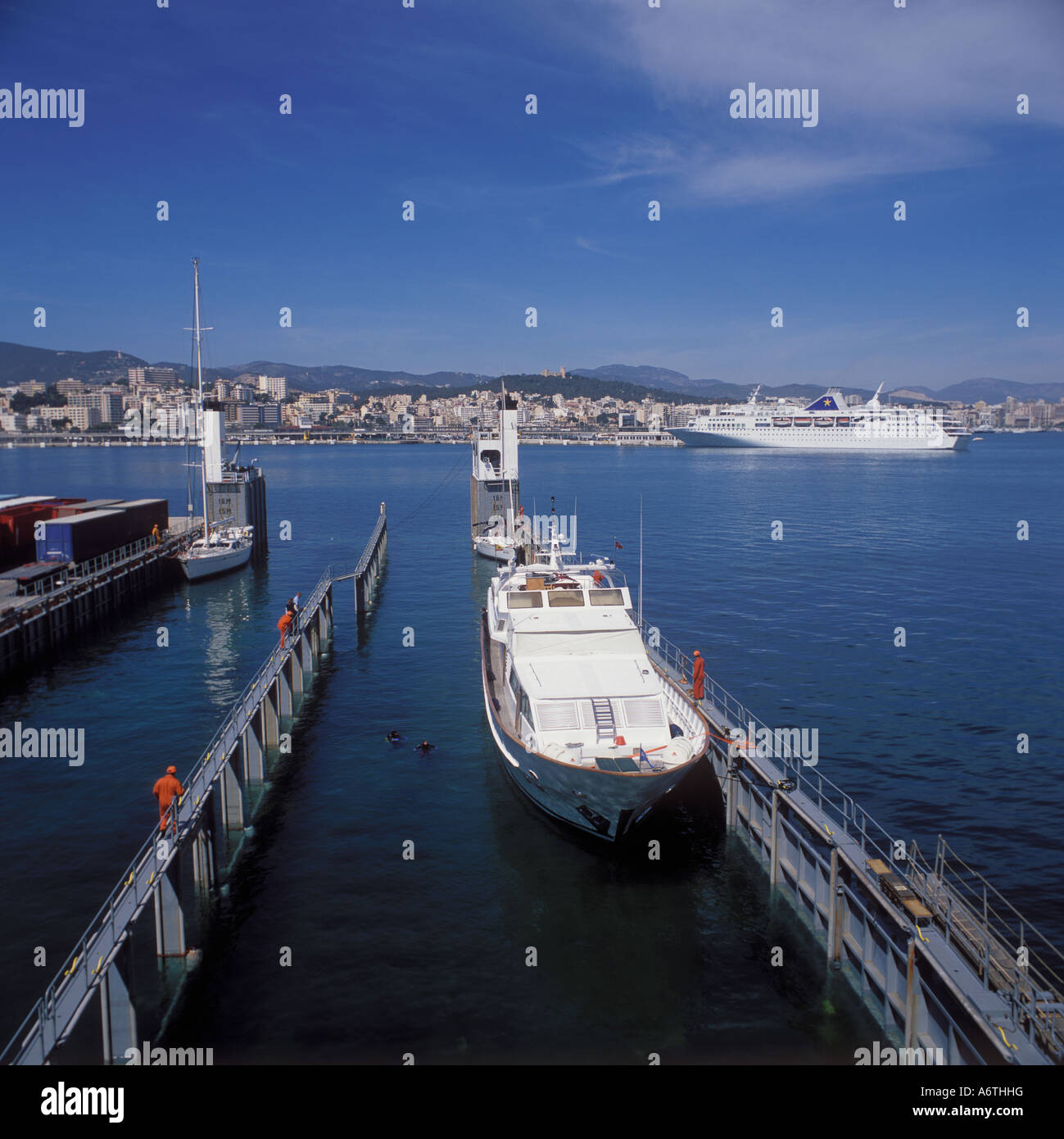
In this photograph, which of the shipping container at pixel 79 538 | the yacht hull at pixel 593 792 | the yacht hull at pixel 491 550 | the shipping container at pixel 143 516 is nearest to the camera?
the yacht hull at pixel 593 792

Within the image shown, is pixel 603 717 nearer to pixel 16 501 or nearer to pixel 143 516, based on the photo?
pixel 143 516

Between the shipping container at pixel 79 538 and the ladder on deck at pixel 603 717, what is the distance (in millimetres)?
33228

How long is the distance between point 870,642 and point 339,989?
29.5 metres

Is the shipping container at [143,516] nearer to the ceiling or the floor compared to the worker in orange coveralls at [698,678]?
nearer to the ceiling

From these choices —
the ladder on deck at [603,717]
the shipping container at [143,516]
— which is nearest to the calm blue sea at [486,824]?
the ladder on deck at [603,717]

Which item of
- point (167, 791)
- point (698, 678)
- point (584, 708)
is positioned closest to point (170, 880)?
point (167, 791)

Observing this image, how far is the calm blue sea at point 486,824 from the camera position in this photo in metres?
14.0

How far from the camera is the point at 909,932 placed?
44.5 feet

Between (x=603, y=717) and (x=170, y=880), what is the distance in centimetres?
962

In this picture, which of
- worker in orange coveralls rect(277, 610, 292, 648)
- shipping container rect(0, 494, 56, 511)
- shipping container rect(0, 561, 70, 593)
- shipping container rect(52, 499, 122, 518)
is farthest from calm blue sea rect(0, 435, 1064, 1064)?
shipping container rect(0, 494, 56, 511)

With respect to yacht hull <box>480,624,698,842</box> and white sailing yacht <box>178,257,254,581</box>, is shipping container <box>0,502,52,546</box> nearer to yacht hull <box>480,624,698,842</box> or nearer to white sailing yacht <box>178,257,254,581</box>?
white sailing yacht <box>178,257,254,581</box>

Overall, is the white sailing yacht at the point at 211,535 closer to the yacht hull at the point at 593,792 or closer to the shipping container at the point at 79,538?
the shipping container at the point at 79,538

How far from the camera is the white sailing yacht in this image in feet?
175

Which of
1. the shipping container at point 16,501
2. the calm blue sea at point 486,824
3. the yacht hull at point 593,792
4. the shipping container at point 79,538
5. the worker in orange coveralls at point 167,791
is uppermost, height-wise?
the shipping container at point 16,501
